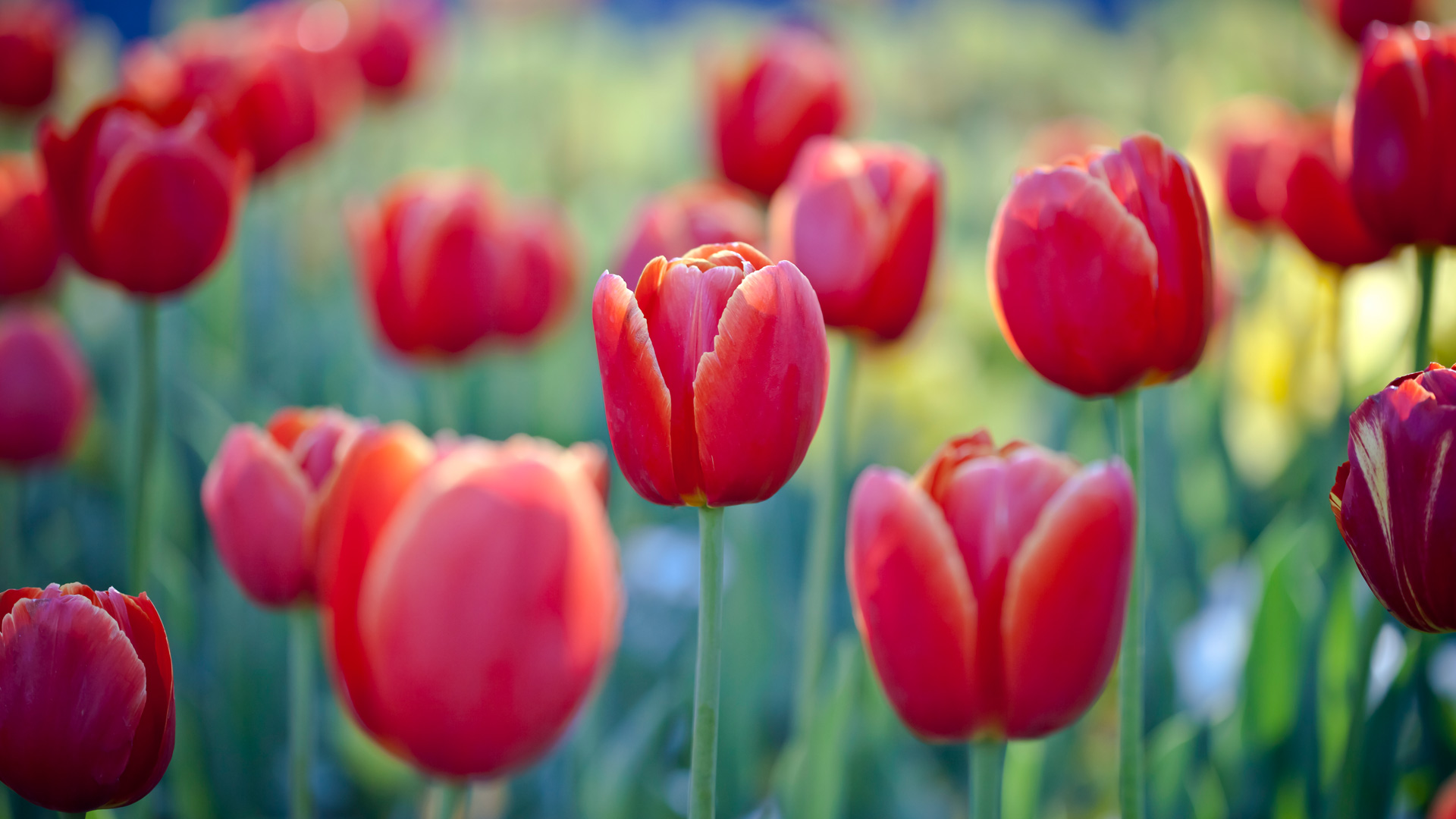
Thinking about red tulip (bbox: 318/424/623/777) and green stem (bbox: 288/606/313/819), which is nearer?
red tulip (bbox: 318/424/623/777)

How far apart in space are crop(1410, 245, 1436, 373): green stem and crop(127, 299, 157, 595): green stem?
0.97 metres

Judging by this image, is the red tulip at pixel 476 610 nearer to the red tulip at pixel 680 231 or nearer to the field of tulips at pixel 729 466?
the field of tulips at pixel 729 466

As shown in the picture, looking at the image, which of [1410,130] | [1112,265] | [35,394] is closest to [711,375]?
[1112,265]

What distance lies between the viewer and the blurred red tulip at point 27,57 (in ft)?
5.24

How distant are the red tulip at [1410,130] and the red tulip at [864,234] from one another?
0.98ft

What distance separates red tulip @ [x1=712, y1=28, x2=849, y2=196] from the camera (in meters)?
1.24

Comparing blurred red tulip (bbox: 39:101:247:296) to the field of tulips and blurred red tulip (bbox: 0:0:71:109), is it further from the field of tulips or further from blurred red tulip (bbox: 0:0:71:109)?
blurred red tulip (bbox: 0:0:71:109)

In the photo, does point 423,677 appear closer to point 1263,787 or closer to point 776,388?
point 776,388

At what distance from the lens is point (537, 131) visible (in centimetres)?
343

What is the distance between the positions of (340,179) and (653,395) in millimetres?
2407

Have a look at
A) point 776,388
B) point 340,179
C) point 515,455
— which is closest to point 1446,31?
point 776,388

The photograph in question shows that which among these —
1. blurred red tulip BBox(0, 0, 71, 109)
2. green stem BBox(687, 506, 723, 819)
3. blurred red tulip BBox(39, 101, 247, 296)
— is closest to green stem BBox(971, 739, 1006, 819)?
green stem BBox(687, 506, 723, 819)

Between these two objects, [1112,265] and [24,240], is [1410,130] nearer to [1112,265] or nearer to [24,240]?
[1112,265]

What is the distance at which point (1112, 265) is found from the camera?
570 millimetres
